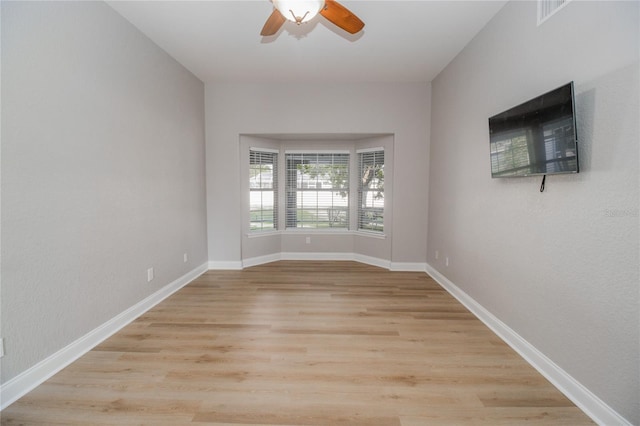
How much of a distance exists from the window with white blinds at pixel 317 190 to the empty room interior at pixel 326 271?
858 millimetres

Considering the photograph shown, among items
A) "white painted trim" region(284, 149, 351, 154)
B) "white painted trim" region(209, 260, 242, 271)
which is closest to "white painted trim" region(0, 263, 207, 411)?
"white painted trim" region(209, 260, 242, 271)

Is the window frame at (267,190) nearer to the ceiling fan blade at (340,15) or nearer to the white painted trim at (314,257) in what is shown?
A: the white painted trim at (314,257)

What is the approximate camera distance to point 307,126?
175 inches

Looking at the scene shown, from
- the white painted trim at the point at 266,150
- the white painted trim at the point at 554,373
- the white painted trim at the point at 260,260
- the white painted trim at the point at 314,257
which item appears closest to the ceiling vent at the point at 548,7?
the white painted trim at the point at 554,373

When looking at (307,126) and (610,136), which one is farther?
(307,126)

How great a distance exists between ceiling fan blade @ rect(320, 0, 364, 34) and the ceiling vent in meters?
1.34

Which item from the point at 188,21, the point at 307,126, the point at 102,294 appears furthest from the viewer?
the point at 307,126

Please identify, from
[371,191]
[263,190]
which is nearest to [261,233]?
[263,190]

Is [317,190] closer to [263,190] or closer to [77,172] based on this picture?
[263,190]

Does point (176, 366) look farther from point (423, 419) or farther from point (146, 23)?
point (146, 23)

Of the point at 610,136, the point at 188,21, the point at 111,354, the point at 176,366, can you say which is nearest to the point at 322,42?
the point at 188,21

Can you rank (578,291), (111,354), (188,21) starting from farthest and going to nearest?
(188,21), (111,354), (578,291)

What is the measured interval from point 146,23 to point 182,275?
9.66 feet

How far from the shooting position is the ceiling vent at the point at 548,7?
190cm
